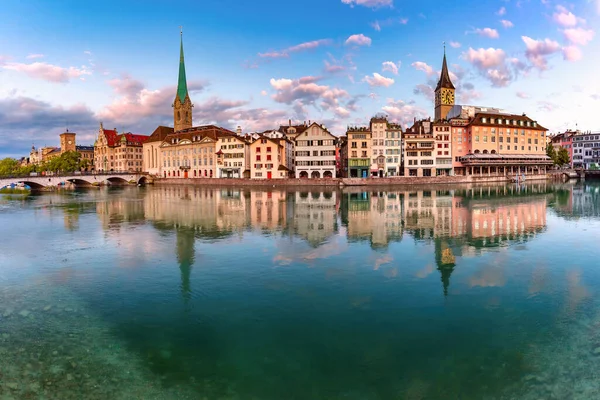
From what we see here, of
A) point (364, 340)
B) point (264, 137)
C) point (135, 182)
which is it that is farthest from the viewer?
point (135, 182)

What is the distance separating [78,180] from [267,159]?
45.1 metres

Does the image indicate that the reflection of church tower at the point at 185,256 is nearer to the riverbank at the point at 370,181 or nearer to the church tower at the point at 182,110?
the riverbank at the point at 370,181

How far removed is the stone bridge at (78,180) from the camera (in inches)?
2872

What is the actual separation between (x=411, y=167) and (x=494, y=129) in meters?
22.6

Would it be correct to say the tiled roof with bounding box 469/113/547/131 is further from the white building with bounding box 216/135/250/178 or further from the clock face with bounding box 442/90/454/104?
the white building with bounding box 216/135/250/178

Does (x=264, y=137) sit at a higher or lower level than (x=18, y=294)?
higher

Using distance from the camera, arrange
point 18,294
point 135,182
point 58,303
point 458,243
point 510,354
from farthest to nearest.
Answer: point 135,182 → point 458,243 → point 18,294 → point 58,303 → point 510,354

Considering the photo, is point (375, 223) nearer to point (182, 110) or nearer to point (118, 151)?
point (182, 110)

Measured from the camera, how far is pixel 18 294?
550 inches

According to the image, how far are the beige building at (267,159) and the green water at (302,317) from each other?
6396 cm

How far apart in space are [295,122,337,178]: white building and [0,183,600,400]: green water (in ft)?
201

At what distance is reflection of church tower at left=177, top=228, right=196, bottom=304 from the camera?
14.2 meters

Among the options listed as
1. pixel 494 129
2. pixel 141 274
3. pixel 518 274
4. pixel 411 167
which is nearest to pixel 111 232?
pixel 141 274

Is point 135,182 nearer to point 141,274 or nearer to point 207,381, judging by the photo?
point 141,274
